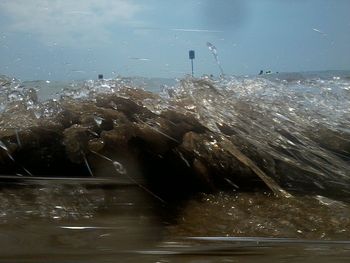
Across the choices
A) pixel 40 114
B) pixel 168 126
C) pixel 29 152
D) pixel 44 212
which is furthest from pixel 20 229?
pixel 40 114

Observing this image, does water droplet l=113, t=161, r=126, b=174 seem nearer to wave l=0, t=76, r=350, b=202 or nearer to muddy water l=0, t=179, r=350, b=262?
wave l=0, t=76, r=350, b=202

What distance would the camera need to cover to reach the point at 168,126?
457 centimetres

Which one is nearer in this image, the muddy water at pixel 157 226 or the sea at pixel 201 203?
the muddy water at pixel 157 226

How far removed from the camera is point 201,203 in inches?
152

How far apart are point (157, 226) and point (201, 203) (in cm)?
58

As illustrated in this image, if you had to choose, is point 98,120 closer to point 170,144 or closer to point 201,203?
point 170,144

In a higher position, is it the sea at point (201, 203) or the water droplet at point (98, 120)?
the water droplet at point (98, 120)

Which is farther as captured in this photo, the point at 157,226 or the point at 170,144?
the point at 170,144

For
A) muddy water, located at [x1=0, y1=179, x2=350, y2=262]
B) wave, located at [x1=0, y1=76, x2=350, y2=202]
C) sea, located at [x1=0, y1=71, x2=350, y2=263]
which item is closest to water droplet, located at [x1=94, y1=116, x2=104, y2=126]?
wave, located at [x1=0, y1=76, x2=350, y2=202]

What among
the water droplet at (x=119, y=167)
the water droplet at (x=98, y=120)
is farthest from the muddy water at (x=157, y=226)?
the water droplet at (x=98, y=120)

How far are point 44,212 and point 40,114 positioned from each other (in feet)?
5.98

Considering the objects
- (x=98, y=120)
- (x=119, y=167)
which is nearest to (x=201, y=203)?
(x=119, y=167)

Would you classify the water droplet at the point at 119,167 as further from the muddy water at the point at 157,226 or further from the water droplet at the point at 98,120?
the water droplet at the point at 98,120

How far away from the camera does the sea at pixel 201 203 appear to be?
8.66 feet
